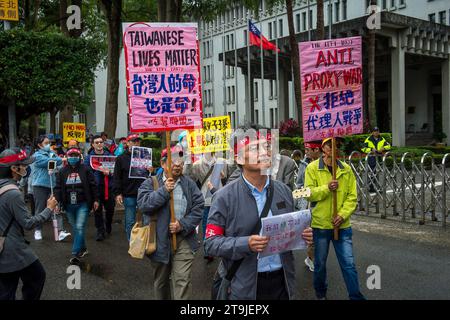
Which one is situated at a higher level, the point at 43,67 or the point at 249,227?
the point at 43,67

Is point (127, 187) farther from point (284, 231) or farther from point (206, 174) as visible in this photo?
point (284, 231)

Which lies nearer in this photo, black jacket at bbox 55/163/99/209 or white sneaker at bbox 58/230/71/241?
black jacket at bbox 55/163/99/209

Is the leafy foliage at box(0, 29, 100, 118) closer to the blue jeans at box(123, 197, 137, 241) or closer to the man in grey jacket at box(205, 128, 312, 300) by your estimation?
the blue jeans at box(123, 197, 137, 241)

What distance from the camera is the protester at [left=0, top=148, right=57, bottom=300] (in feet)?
15.0

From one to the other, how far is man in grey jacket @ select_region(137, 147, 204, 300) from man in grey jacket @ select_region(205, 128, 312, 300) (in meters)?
1.37

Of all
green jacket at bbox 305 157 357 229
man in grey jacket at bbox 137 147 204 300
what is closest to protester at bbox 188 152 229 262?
green jacket at bbox 305 157 357 229

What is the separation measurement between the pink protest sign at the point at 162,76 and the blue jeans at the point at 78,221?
276 cm

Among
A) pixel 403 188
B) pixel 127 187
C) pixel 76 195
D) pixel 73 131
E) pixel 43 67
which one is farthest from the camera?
pixel 43 67

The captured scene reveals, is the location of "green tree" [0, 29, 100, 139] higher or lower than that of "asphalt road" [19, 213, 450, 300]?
higher

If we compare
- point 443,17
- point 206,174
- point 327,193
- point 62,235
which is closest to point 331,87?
point 327,193

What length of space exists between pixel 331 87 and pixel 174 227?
262 cm

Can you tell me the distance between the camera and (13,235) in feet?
15.2

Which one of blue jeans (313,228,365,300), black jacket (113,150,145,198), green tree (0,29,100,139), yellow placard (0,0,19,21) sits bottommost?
blue jeans (313,228,365,300)

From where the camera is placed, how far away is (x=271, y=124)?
54.2 metres
